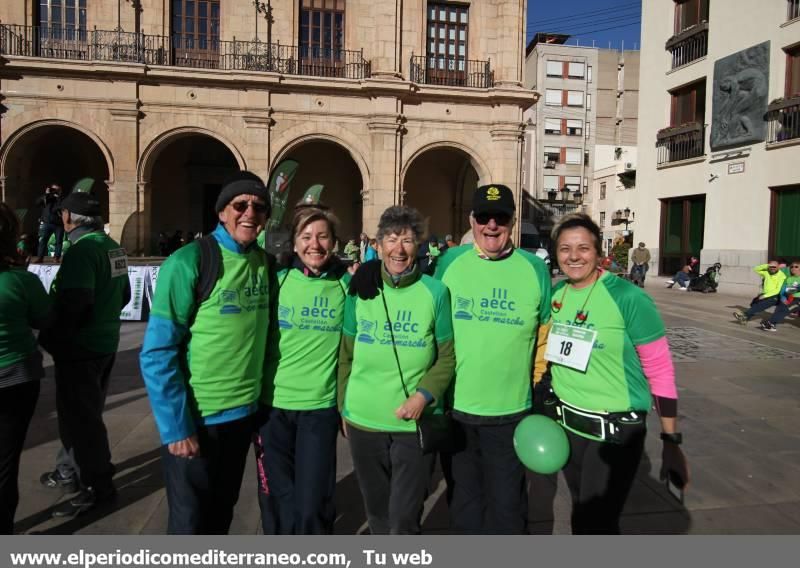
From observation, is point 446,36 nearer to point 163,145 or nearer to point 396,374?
point 163,145

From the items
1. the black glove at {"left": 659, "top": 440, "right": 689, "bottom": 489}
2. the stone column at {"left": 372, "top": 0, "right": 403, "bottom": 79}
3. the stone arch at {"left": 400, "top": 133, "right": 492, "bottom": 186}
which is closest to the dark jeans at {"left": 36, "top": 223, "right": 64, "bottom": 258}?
the stone arch at {"left": 400, "top": 133, "right": 492, "bottom": 186}

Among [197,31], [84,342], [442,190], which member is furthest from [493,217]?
[442,190]

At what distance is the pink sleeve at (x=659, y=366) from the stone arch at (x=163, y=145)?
17599mm

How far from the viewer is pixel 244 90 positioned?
59.5ft

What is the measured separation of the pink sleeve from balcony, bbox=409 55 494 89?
19199mm

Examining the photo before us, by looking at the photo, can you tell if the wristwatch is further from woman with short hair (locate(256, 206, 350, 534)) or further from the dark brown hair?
woman with short hair (locate(256, 206, 350, 534))

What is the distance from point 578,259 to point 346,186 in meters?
21.7

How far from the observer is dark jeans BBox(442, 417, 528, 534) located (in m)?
2.50

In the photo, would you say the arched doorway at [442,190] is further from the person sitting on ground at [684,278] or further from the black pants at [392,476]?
the black pants at [392,476]

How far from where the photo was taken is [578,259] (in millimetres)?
2430

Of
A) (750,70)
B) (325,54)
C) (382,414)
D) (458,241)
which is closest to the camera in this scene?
(382,414)

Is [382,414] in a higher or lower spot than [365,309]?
lower
